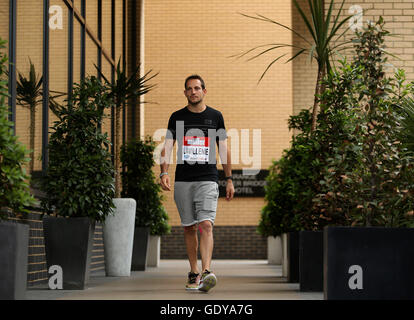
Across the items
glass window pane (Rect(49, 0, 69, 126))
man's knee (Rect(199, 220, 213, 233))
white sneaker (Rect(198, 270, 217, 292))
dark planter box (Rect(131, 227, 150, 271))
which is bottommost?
dark planter box (Rect(131, 227, 150, 271))

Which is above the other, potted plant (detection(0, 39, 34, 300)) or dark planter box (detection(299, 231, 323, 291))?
potted plant (detection(0, 39, 34, 300))

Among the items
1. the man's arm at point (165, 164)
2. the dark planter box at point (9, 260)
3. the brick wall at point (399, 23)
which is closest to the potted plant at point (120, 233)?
the man's arm at point (165, 164)

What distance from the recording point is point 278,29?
43.3 ft

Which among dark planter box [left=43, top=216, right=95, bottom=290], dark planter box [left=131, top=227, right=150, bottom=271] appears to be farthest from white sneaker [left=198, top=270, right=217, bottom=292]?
dark planter box [left=131, top=227, right=150, bottom=271]

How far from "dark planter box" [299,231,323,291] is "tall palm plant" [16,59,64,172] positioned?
211 cm

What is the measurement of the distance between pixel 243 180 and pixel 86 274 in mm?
8345

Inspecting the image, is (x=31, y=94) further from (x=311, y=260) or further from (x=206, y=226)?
(x=311, y=260)

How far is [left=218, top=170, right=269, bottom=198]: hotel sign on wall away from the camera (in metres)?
12.7

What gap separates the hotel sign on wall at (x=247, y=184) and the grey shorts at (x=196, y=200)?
833 cm

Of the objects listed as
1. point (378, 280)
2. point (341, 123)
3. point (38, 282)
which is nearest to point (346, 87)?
point (341, 123)

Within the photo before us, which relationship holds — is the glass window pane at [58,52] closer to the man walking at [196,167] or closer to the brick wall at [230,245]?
the man walking at [196,167]

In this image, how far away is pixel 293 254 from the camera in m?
5.07

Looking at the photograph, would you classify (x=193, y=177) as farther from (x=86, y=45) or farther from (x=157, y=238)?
(x=157, y=238)

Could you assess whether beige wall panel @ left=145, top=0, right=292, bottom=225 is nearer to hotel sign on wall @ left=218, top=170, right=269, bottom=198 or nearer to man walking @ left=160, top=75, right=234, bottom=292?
hotel sign on wall @ left=218, top=170, right=269, bottom=198
